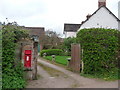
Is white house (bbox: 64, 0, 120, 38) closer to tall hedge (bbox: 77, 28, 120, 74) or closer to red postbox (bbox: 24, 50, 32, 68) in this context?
tall hedge (bbox: 77, 28, 120, 74)

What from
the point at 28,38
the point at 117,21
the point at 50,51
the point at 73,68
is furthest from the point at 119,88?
the point at 117,21

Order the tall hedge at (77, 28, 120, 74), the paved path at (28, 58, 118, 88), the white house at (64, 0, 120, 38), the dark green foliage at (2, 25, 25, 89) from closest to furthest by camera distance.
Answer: the dark green foliage at (2, 25, 25, 89)
the paved path at (28, 58, 118, 88)
the tall hedge at (77, 28, 120, 74)
the white house at (64, 0, 120, 38)

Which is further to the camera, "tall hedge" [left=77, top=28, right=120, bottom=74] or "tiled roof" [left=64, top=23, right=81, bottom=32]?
"tiled roof" [left=64, top=23, right=81, bottom=32]

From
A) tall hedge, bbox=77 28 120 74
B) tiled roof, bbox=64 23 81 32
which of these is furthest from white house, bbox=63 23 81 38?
tall hedge, bbox=77 28 120 74

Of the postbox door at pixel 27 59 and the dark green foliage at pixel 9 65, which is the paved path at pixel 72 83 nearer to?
the dark green foliage at pixel 9 65

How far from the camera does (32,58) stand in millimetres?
7457

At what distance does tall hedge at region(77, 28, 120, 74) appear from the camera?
27.4 feet

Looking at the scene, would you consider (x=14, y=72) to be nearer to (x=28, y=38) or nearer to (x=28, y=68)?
(x=28, y=68)

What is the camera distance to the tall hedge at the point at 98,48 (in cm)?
836

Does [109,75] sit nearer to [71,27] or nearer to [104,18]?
[104,18]

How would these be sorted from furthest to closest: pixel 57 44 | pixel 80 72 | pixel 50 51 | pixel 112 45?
pixel 57 44 → pixel 50 51 → pixel 80 72 → pixel 112 45

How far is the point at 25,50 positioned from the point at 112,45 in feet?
16.2

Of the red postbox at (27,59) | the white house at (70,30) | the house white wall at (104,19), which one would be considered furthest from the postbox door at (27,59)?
the white house at (70,30)

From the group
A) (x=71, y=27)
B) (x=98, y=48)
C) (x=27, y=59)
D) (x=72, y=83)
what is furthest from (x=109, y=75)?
(x=71, y=27)
